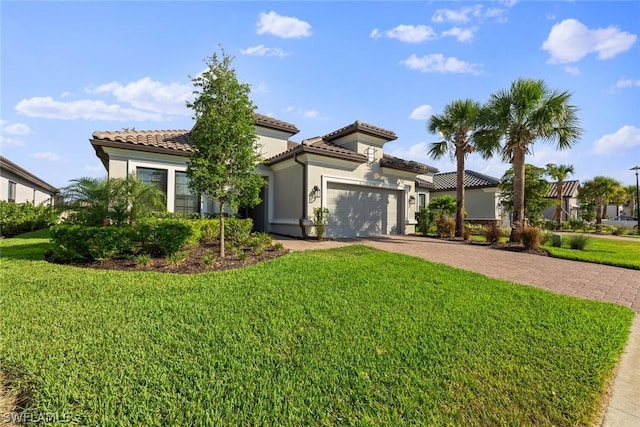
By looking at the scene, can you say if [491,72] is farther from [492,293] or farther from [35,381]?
[35,381]

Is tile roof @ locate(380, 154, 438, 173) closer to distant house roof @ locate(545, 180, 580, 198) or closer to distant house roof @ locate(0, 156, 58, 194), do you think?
distant house roof @ locate(0, 156, 58, 194)


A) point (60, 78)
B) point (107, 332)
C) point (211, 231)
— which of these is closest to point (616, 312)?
point (107, 332)

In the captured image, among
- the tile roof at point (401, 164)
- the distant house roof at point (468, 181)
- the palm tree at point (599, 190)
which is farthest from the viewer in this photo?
the palm tree at point (599, 190)

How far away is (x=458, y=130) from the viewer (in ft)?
49.5

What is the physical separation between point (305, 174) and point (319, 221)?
2184 mm

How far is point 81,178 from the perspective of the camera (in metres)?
8.20

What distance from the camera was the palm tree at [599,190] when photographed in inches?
1244

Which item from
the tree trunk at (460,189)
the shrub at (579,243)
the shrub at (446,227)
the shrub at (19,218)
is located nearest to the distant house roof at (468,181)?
the tree trunk at (460,189)

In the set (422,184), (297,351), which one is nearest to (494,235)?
(422,184)

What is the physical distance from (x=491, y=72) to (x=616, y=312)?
8808mm

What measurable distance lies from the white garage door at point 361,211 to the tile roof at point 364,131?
2.88 metres

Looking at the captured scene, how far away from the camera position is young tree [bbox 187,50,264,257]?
7.79 metres

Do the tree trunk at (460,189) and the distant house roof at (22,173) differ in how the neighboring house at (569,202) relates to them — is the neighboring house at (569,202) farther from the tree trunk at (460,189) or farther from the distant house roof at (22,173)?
the distant house roof at (22,173)

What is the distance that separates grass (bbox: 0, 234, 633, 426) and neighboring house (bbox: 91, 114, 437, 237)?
6.72m
